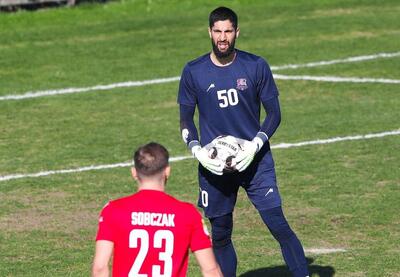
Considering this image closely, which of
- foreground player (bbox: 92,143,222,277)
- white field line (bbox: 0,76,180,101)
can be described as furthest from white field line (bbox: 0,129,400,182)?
foreground player (bbox: 92,143,222,277)

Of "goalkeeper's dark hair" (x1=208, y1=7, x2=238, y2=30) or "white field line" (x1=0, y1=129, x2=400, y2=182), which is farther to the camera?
"white field line" (x1=0, y1=129, x2=400, y2=182)

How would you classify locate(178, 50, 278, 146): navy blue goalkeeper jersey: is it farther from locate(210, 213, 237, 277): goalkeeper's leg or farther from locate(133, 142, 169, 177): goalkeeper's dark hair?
locate(133, 142, 169, 177): goalkeeper's dark hair

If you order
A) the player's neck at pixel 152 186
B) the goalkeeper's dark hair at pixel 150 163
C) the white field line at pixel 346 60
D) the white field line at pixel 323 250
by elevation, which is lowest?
the white field line at pixel 323 250

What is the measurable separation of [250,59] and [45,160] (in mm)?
6942

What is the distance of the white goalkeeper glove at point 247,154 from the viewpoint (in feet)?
37.3

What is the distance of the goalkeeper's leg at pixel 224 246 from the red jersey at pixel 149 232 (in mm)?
3315

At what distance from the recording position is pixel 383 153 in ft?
58.5

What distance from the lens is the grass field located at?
1412 cm

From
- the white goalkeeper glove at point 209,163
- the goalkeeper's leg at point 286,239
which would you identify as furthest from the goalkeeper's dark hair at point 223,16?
the goalkeeper's leg at point 286,239

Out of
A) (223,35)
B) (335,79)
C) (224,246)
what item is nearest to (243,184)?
(224,246)

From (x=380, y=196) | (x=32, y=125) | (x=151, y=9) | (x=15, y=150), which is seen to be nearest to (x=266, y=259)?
(x=380, y=196)

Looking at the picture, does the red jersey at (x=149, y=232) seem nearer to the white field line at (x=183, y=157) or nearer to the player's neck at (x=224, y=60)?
the player's neck at (x=224, y=60)

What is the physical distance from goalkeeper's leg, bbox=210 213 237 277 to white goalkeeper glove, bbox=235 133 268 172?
2.43 feet

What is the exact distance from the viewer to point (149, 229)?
8.56 meters
